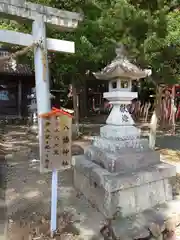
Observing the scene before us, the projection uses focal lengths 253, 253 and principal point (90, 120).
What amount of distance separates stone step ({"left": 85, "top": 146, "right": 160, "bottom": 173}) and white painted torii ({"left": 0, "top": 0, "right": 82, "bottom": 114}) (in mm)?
1813

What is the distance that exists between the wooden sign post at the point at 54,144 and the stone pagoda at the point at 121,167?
78 cm

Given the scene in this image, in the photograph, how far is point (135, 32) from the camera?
523cm

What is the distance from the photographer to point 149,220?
3443 millimetres

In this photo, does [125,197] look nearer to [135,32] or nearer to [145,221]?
[145,221]

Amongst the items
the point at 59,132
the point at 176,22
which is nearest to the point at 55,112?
the point at 59,132

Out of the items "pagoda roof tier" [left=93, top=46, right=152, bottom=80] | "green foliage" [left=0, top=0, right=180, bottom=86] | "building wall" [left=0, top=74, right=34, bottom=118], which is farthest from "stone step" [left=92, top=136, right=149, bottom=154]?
"building wall" [left=0, top=74, right=34, bottom=118]

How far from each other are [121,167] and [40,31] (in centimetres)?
307

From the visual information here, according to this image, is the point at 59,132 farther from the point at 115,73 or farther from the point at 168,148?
the point at 168,148

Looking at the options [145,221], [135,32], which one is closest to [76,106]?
[135,32]

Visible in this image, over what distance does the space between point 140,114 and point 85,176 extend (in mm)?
13287

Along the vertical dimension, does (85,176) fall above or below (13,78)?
below

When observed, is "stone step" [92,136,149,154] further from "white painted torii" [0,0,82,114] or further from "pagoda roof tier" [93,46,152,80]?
"white painted torii" [0,0,82,114]

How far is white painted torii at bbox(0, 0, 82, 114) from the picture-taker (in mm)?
4645

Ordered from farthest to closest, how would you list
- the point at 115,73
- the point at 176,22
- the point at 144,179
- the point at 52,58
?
the point at 52,58
the point at 176,22
the point at 115,73
the point at 144,179
